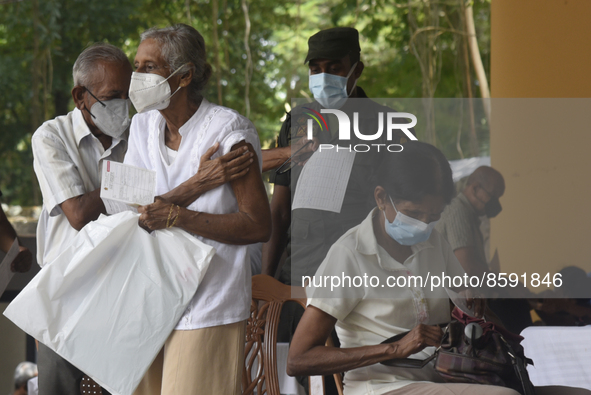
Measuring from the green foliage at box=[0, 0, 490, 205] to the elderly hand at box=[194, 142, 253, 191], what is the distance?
5756 mm

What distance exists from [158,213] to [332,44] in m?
A: 1.03

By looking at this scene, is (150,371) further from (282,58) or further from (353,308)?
(282,58)

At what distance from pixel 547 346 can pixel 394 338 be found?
1.87 feet

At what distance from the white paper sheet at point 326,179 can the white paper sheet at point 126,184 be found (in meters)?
0.52

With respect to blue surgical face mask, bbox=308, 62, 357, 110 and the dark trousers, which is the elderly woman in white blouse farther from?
blue surgical face mask, bbox=308, 62, 357, 110

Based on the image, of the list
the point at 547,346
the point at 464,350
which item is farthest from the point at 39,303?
the point at 547,346

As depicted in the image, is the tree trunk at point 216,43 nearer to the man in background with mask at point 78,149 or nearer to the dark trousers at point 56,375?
the man in background with mask at point 78,149

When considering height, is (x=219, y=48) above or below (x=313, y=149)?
above

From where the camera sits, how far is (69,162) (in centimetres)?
201

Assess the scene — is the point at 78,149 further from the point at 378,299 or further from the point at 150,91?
the point at 378,299

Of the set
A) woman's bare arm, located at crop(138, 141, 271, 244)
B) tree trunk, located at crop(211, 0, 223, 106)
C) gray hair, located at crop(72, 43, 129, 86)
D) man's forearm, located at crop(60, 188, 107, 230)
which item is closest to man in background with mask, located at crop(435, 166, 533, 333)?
woman's bare arm, located at crop(138, 141, 271, 244)

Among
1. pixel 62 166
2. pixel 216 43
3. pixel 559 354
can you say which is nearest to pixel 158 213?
pixel 62 166

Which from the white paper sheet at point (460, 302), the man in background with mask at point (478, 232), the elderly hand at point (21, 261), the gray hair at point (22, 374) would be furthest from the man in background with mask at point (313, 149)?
the gray hair at point (22, 374)

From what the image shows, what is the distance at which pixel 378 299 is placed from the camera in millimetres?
1809
